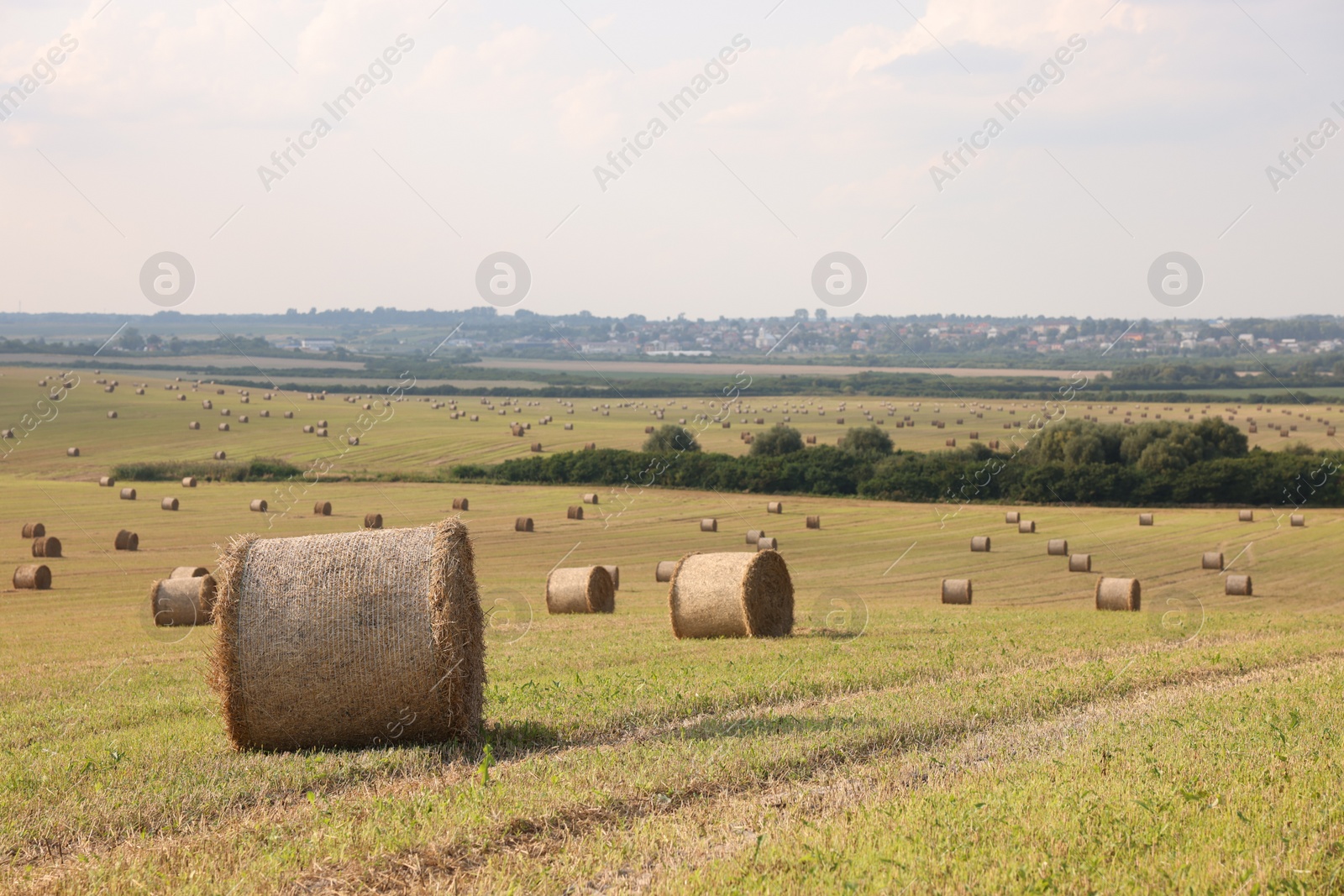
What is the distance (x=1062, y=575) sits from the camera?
37312 millimetres

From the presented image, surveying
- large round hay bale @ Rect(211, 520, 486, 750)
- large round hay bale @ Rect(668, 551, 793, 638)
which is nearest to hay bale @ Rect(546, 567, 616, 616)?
large round hay bale @ Rect(668, 551, 793, 638)

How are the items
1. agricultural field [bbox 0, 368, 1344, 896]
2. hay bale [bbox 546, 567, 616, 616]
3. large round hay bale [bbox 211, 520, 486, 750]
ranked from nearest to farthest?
1. agricultural field [bbox 0, 368, 1344, 896]
2. large round hay bale [bbox 211, 520, 486, 750]
3. hay bale [bbox 546, 567, 616, 616]

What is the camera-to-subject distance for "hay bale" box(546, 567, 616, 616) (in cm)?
2578

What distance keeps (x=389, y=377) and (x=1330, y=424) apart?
94184mm

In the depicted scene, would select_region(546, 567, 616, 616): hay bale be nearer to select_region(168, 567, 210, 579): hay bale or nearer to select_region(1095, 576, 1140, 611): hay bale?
select_region(168, 567, 210, 579): hay bale

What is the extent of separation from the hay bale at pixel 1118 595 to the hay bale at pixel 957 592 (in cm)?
337

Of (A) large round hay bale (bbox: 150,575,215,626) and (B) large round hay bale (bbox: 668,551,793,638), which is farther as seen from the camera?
(A) large round hay bale (bbox: 150,575,215,626)

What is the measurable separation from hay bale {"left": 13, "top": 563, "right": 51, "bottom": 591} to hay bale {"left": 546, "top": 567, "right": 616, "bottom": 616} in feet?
45.3

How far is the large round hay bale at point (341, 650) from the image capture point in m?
10.3

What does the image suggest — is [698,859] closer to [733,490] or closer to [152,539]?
[152,539]

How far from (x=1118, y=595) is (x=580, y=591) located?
1179cm

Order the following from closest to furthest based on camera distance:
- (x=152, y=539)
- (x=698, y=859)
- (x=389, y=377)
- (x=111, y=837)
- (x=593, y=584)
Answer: (x=698, y=859)
(x=111, y=837)
(x=593, y=584)
(x=152, y=539)
(x=389, y=377)

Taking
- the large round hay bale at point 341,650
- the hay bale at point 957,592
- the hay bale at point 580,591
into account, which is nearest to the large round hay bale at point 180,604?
the hay bale at point 580,591

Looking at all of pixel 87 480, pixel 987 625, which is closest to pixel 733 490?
pixel 87 480
